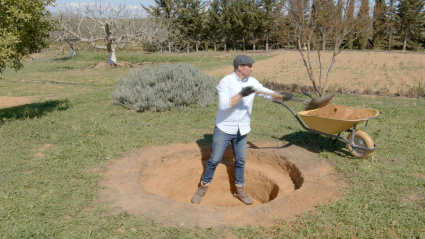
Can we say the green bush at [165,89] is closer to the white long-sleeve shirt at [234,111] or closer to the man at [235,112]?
the man at [235,112]

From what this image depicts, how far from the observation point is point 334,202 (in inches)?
142

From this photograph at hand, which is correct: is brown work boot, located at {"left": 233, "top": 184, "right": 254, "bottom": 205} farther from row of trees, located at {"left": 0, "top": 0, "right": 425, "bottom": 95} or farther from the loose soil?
the loose soil

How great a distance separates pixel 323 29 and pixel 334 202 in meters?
7.92

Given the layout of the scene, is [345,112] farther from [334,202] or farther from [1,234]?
[1,234]

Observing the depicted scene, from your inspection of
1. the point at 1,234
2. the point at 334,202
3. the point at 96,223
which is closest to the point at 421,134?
the point at 334,202

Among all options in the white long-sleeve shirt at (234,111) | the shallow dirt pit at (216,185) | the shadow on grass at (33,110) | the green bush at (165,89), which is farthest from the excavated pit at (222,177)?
the shadow on grass at (33,110)

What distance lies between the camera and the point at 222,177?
5.64 metres

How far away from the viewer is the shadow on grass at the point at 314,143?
534 cm

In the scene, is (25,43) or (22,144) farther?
(25,43)

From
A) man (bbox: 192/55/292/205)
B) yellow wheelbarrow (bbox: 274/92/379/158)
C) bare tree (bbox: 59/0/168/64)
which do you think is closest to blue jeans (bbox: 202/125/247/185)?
man (bbox: 192/55/292/205)

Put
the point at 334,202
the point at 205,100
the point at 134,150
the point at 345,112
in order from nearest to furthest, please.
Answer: the point at 334,202, the point at 345,112, the point at 134,150, the point at 205,100

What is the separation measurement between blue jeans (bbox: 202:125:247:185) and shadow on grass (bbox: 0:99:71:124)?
5221 millimetres

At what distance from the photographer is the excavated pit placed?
4863mm

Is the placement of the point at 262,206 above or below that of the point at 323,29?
below
